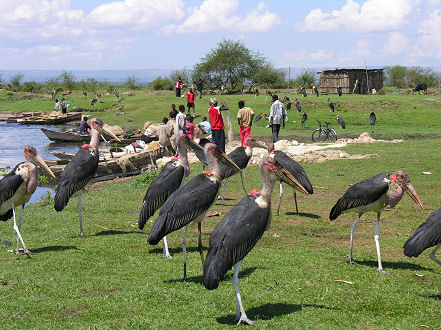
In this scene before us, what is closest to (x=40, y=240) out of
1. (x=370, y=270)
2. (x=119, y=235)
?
(x=119, y=235)

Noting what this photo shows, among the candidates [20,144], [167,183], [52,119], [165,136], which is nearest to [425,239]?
[167,183]

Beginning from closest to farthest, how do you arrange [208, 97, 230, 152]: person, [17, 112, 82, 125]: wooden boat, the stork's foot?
the stork's foot → [208, 97, 230, 152]: person → [17, 112, 82, 125]: wooden boat

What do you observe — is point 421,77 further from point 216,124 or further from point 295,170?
point 295,170

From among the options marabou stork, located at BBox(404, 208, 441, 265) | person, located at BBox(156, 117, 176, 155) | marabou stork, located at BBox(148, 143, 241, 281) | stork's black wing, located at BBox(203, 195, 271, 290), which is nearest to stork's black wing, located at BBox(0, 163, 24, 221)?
marabou stork, located at BBox(148, 143, 241, 281)

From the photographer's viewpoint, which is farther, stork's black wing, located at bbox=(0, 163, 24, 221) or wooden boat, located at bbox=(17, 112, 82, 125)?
wooden boat, located at bbox=(17, 112, 82, 125)

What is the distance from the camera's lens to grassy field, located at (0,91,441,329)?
609 centimetres

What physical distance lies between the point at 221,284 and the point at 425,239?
Result: 2.64 metres

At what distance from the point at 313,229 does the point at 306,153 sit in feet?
33.7

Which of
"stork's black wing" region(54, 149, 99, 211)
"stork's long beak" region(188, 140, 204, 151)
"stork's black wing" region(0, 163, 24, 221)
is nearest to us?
"stork's long beak" region(188, 140, 204, 151)

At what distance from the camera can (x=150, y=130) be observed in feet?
111

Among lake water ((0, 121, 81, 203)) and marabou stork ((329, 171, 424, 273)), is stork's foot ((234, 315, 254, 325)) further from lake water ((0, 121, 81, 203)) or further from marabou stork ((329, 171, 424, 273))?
lake water ((0, 121, 81, 203))

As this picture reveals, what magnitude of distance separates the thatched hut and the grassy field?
44905mm

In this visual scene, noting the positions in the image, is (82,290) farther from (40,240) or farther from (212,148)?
(40,240)

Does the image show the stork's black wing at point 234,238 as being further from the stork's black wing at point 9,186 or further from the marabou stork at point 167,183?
the stork's black wing at point 9,186
